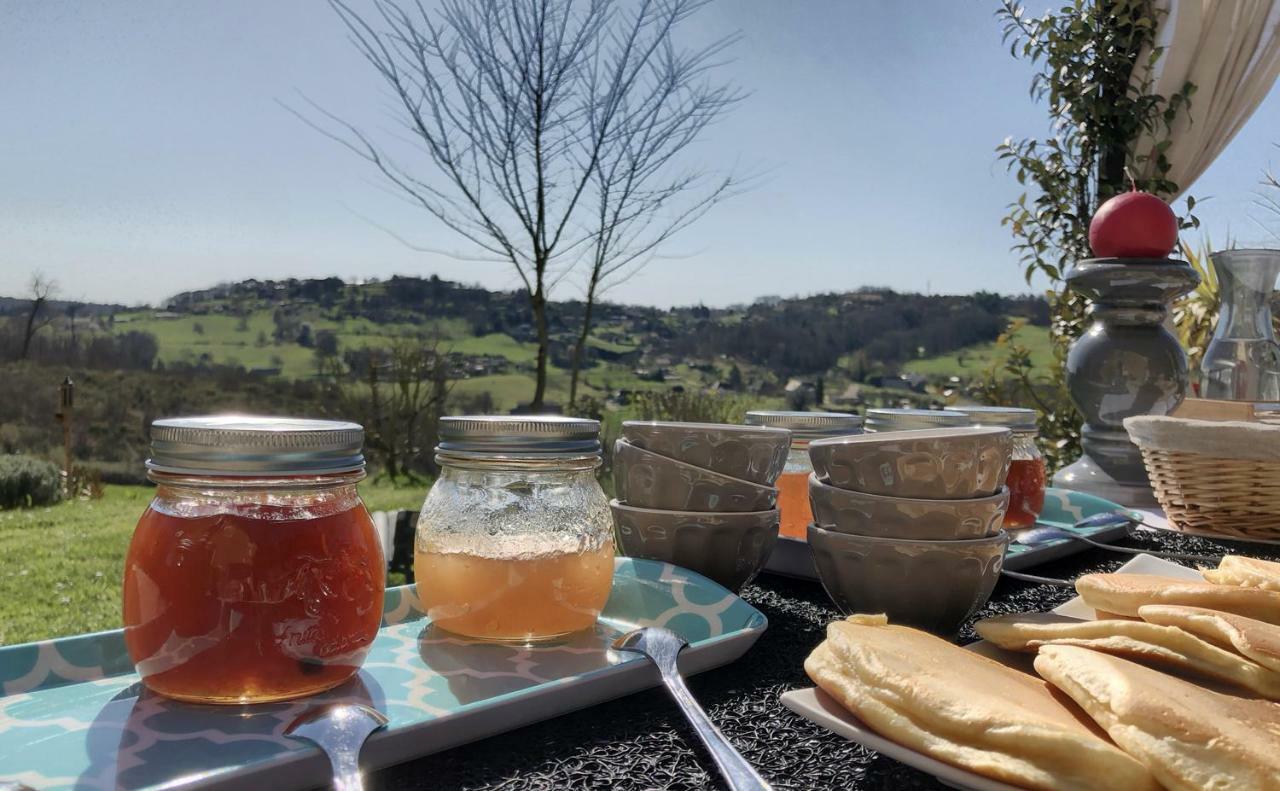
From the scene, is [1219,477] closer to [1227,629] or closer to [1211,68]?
[1227,629]

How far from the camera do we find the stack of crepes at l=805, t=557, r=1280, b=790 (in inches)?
16.7

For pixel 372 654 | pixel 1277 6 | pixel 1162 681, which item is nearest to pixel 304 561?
pixel 372 654

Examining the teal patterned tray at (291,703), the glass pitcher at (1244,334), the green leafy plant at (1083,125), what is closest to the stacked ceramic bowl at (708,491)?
the teal patterned tray at (291,703)

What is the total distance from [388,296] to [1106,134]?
15.4ft

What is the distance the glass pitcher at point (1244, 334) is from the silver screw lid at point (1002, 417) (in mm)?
1027

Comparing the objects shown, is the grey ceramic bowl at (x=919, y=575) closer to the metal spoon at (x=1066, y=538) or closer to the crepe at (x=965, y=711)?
the crepe at (x=965, y=711)

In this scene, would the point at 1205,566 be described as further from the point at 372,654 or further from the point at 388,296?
the point at 388,296

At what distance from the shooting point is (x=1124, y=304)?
1830 mm

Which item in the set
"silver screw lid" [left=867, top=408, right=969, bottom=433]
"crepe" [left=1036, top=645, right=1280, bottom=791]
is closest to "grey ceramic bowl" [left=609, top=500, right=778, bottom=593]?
"silver screw lid" [left=867, top=408, right=969, bottom=433]

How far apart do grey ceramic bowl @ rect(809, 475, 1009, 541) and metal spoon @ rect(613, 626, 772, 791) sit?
0.69ft

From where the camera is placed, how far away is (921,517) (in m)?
0.78

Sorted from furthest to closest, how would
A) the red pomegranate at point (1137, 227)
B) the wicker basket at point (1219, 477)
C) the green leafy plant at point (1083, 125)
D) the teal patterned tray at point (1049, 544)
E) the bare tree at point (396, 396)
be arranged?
the bare tree at point (396, 396) → the green leafy plant at point (1083, 125) → the red pomegranate at point (1137, 227) → the wicker basket at point (1219, 477) → the teal patterned tray at point (1049, 544)

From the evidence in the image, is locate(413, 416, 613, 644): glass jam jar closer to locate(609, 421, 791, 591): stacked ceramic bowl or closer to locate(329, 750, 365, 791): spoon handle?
locate(609, 421, 791, 591): stacked ceramic bowl

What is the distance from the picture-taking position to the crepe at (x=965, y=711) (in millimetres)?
427
